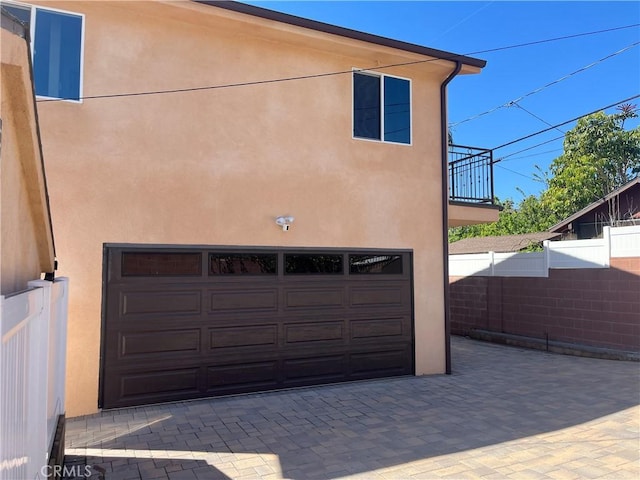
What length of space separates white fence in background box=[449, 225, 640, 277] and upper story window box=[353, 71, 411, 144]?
508 centimetres

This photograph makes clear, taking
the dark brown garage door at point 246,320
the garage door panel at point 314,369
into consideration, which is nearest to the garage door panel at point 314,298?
the dark brown garage door at point 246,320

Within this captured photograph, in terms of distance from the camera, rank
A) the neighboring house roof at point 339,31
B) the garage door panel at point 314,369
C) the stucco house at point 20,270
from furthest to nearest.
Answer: the garage door panel at point 314,369 < the neighboring house roof at point 339,31 < the stucco house at point 20,270

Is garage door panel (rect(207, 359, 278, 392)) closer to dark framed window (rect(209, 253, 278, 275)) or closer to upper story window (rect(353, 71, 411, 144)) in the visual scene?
dark framed window (rect(209, 253, 278, 275))

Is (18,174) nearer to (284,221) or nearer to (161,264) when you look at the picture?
(161,264)

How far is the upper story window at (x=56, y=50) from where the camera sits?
580 centimetres

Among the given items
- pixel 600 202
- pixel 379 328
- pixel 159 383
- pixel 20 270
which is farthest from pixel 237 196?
pixel 600 202

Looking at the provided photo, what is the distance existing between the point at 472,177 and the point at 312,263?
4.32 meters

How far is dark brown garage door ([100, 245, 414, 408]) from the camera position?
606 cm

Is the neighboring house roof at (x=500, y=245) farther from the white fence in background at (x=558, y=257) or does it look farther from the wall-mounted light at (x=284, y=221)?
the wall-mounted light at (x=284, y=221)

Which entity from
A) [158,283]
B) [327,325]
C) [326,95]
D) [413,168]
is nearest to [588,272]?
[413,168]

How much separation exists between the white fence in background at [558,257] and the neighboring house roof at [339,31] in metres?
4.72

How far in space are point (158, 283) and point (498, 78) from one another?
15.7 meters

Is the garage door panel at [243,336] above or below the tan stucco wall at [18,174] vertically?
below

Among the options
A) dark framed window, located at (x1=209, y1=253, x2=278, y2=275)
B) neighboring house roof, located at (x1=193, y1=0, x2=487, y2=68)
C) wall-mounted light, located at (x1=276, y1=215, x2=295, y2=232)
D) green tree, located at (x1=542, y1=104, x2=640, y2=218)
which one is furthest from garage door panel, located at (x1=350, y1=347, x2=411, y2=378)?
green tree, located at (x1=542, y1=104, x2=640, y2=218)
